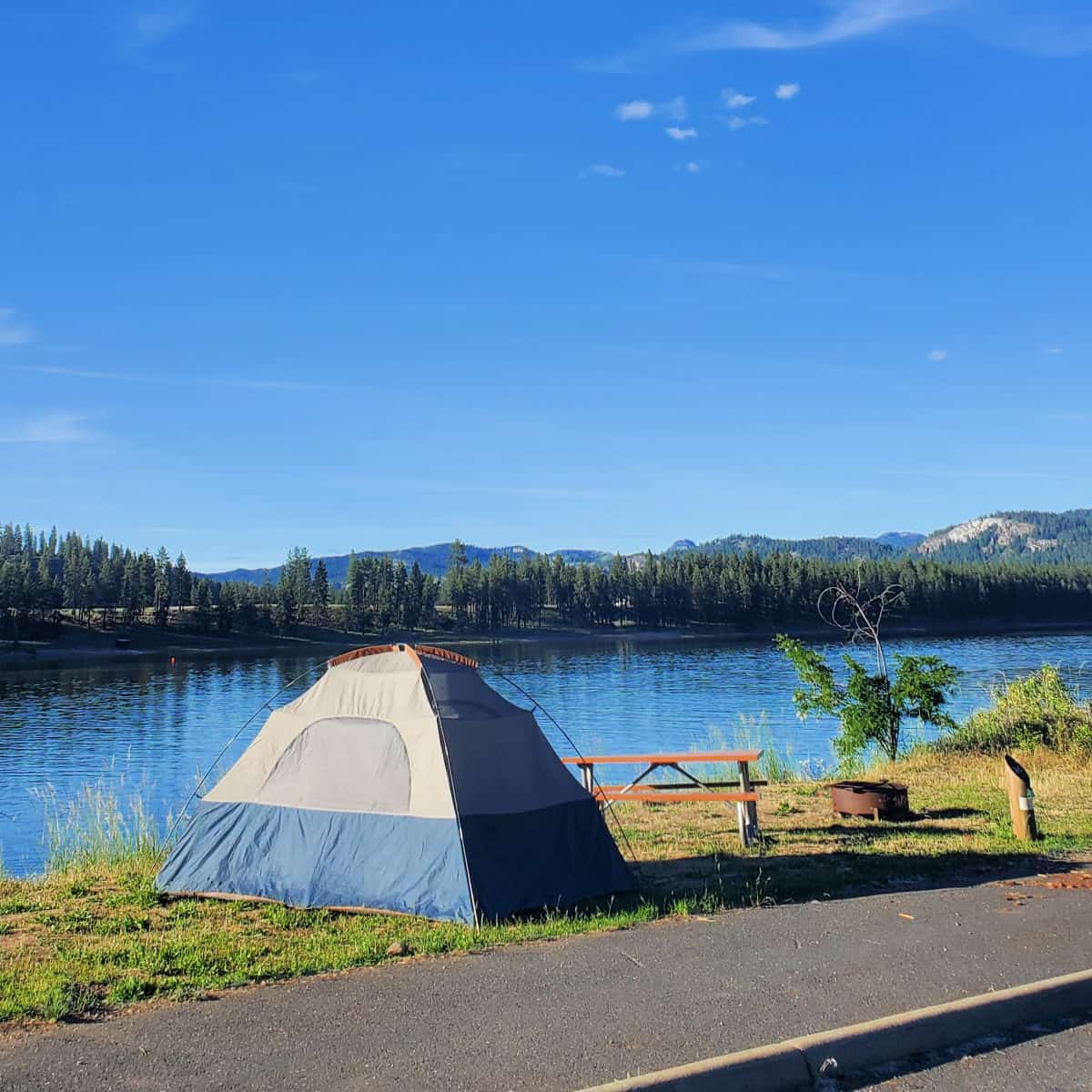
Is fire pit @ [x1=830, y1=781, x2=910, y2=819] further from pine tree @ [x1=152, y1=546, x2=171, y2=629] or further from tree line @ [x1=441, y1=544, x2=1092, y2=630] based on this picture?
tree line @ [x1=441, y1=544, x2=1092, y2=630]

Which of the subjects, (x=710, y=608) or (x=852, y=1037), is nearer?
(x=852, y=1037)

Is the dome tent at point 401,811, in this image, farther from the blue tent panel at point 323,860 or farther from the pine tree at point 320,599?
the pine tree at point 320,599

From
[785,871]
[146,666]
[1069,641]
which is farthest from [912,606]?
[785,871]

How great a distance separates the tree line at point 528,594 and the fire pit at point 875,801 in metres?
107

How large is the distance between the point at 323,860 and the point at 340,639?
376ft

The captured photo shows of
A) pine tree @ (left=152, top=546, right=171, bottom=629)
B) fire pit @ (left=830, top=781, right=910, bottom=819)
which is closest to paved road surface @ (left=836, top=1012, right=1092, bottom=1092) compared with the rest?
fire pit @ (left=830, top=781, right=910, bottom=819)

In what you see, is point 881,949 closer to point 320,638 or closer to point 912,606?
point 320,638

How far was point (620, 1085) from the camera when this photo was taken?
15.8 feet

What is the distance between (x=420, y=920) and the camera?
8375 millimetres

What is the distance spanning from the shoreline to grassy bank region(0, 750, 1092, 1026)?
252 ft

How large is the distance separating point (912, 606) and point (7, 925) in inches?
5620

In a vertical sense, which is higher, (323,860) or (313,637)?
(323,860)

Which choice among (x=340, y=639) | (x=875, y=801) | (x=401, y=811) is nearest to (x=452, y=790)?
(x=401, y=811)

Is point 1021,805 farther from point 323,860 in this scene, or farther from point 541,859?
point 323,860
